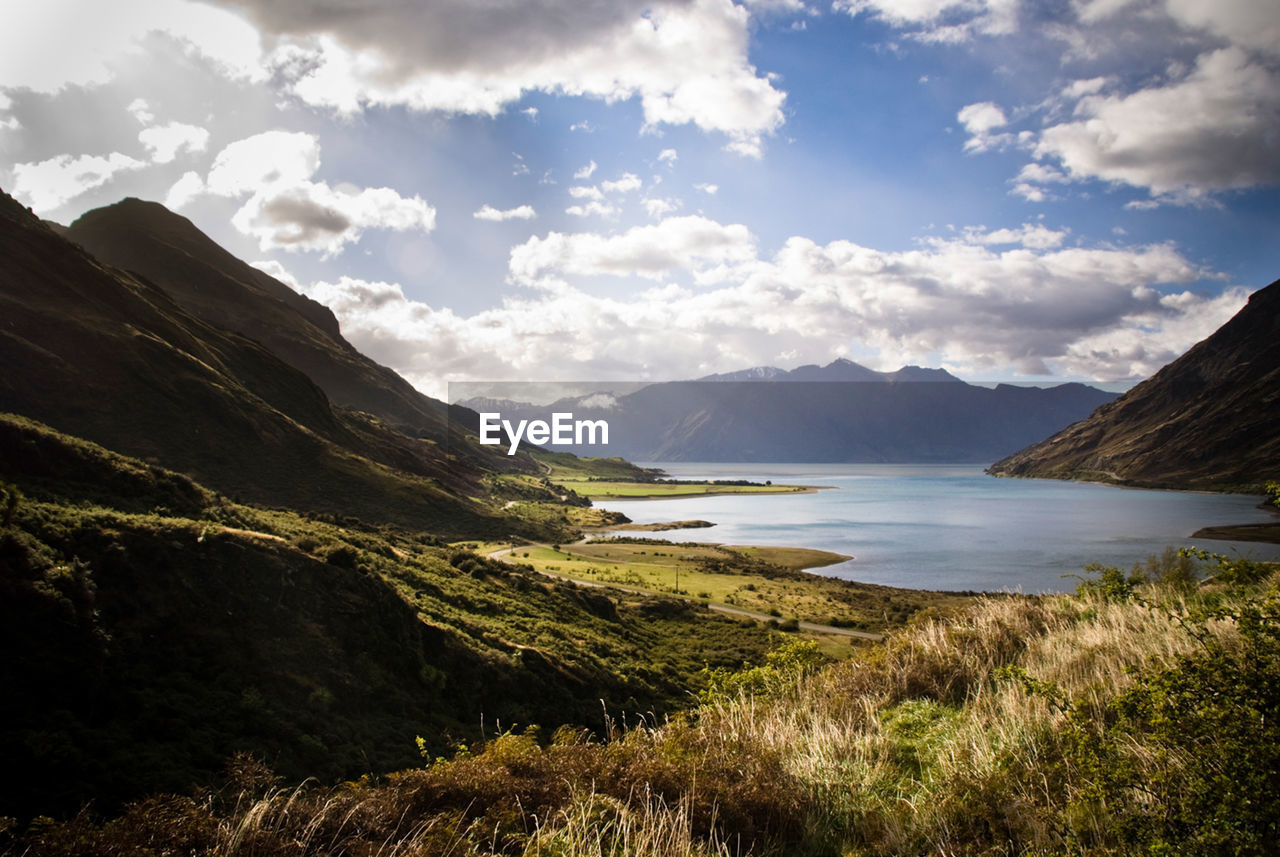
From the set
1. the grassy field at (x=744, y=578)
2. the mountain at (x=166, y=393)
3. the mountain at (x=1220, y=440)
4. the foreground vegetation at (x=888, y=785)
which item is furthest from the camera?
the mountain at (x=1220, y=440)

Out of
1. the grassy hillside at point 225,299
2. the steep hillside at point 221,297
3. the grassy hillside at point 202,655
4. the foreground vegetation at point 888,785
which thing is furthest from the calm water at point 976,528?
the steep hillside at point 221,297

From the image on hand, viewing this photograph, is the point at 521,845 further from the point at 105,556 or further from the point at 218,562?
the point at 218,562

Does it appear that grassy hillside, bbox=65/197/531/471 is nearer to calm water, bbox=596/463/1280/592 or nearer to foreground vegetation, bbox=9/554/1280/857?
calm water, bbox=596/463/1280/592

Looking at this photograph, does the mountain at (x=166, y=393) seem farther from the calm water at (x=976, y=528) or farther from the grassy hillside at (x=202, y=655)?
the calm water at (x=976, y=528)

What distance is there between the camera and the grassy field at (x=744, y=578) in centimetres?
5481

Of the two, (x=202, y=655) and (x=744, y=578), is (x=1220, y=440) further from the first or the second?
(x=202, y=655)

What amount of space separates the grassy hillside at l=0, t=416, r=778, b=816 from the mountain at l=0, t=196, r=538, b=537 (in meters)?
32.4

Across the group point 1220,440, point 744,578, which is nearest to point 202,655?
point 744,578

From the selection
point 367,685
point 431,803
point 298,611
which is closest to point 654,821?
point 431,803

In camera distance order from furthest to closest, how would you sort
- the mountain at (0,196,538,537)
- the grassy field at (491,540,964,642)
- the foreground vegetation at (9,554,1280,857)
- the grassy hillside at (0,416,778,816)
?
the grassy field at (491,540,964,642)
the mountain at (0,196,538,537)
the grassy hillside at (0,416,778,816)
the foreground vegetation at (9,554,1280,857)

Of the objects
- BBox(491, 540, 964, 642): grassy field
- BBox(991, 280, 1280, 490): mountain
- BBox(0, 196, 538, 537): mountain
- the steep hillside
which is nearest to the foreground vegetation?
BBox(491, 540, 964, 642): grassy field

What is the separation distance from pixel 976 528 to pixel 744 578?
2334 inches

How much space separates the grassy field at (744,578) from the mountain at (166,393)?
679 inches

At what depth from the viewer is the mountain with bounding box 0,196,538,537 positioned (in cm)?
5203
